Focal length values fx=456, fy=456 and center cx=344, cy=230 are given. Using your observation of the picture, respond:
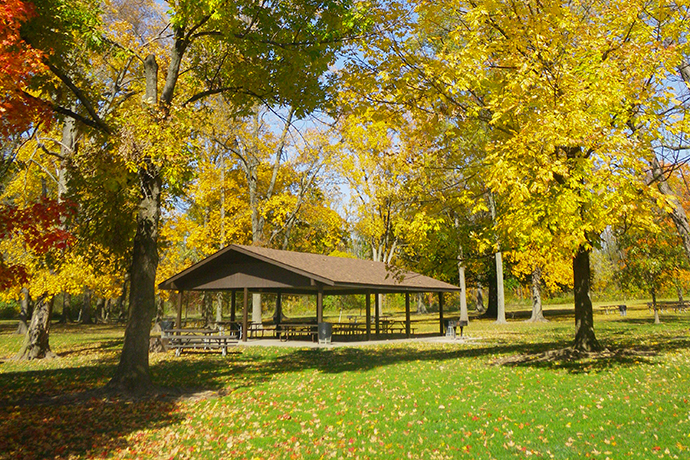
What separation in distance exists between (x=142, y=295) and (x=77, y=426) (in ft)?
9.80

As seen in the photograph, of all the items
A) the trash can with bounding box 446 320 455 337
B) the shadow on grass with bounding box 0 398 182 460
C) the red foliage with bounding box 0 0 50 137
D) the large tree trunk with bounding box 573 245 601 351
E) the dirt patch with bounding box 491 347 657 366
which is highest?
the red foliage with bounding box 0 0 50 137

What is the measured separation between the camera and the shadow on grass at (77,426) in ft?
18.2

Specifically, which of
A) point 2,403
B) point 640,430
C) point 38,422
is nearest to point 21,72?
point 38,422

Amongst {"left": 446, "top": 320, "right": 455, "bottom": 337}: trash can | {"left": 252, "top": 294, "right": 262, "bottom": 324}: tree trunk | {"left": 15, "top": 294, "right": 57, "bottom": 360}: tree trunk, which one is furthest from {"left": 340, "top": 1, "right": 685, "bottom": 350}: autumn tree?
{"left": 252, "top": 294, "right": 262, "bottom": 324}: tree trunk

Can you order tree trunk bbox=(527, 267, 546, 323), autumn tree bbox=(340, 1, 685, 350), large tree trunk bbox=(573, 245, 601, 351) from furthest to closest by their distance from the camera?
tree trunk bbox=(527, 267, 546, 323)
large tree trunk bbox=(573, 245, 601, 351)
autumn tree bbox=(340, 1, 685, 350)

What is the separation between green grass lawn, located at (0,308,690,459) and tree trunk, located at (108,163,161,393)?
2.20ft

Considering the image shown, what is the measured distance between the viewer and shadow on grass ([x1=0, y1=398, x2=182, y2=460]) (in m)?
5.55

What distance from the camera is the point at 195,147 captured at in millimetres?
8898

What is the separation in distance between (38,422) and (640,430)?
832cm

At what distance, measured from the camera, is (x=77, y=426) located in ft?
21.6

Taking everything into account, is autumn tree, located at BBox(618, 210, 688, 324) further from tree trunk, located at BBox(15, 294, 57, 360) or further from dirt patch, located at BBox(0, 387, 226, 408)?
tree trunk, located at BBox(15, 294, 57, 360)

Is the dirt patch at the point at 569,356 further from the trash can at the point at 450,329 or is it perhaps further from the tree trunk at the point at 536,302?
the tree trunk at the point at 536,302

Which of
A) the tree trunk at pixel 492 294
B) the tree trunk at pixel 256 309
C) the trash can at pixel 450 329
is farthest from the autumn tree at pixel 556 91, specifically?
the tree trunk at pixel 492 294

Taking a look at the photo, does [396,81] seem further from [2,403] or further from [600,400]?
[2,403]
